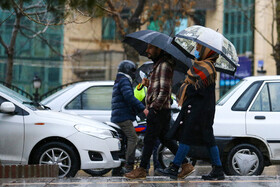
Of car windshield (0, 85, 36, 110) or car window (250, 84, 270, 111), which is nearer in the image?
car windshield (0, 85, 36, 110)

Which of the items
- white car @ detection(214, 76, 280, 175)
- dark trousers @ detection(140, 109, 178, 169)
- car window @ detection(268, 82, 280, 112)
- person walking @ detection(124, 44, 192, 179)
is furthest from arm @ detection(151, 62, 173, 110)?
car window @ detection(268, 82, 280, 112)

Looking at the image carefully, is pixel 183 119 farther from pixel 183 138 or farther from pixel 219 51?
pixel 219 51

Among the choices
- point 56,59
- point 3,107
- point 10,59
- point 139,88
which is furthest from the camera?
point 56,59

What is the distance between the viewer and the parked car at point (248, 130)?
909 cm

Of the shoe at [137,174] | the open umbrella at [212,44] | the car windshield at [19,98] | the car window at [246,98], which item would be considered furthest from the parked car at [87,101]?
the shoe at [137,174]

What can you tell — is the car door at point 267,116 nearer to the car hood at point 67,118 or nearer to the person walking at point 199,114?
the person walking at point 199,114

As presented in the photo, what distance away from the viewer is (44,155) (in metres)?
8.43

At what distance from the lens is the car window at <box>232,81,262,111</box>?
9367 millimetres

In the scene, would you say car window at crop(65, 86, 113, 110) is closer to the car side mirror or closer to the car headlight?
the car headlight

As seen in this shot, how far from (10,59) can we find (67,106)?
330 inches

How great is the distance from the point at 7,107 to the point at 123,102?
1.84m

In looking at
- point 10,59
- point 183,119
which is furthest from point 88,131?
point 10,59

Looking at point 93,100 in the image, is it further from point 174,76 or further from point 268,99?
point 268,99

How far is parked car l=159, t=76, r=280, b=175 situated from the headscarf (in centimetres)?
195
